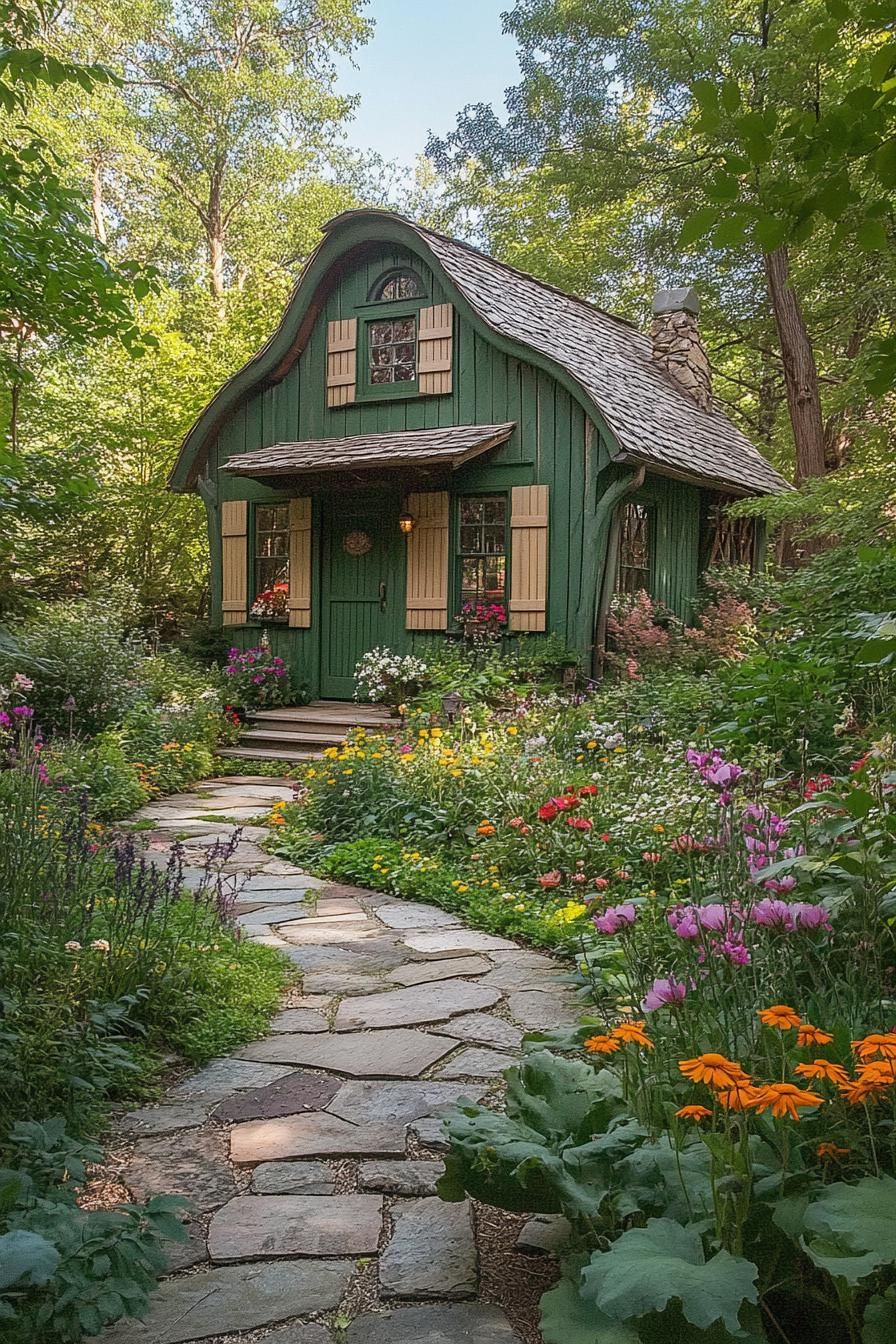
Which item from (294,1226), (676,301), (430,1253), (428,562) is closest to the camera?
(430,1253)

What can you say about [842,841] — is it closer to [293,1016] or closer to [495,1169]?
[495,1169]

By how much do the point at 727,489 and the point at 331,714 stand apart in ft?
17.5

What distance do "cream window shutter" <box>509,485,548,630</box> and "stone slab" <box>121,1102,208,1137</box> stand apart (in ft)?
24.9

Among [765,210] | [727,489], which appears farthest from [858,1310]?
[727,489]

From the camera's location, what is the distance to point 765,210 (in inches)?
73.2

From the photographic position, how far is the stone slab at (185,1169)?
2285 millimetres

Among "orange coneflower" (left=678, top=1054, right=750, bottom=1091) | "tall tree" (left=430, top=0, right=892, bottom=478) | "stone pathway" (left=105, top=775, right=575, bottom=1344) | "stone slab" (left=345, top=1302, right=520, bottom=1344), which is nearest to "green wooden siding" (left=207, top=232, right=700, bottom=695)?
"tall tree" (left=430, top=0, right=892, bottom=478)

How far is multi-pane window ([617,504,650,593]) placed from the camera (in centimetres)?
1061

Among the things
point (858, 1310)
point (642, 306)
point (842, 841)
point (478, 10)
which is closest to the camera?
point (858, 1310)

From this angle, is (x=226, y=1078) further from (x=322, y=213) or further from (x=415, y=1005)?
(x=322, y=213)

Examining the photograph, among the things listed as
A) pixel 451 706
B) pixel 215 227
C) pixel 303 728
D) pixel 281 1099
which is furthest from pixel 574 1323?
pixel 215 227

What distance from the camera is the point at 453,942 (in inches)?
169

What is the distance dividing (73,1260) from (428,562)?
9.22 meters

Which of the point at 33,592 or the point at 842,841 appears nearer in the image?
the point at 842,841
